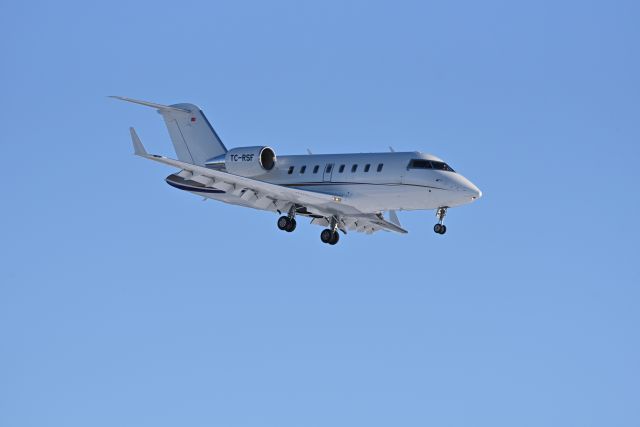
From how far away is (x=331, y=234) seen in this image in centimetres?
4244

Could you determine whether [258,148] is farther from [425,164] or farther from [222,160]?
[425,164]

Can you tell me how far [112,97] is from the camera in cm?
4175

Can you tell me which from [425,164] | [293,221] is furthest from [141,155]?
[425,164]

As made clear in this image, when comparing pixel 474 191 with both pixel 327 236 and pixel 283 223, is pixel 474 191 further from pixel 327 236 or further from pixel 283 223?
pixel 283 223

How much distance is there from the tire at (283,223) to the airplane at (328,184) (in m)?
0.01

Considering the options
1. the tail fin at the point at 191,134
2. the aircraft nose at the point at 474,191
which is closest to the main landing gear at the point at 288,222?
the tail fin at the point at 191,134

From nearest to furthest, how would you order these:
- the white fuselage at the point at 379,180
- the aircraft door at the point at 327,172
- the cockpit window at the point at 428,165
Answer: the white fuselage at the point at 379,180 → the cockpit window at the point at 428,165 → the aircraft door at the point at 327,172

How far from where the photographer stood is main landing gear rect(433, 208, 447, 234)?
39656 millimetres

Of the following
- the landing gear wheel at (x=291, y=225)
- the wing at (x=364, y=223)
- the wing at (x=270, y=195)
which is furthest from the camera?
the wing at (x=364, y=223)

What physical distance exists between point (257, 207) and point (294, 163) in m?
1.92

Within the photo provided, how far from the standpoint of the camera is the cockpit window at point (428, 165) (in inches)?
1577

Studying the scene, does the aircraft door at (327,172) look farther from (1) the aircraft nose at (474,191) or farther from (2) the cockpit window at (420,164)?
(1) the aircraft nose at (474,191)

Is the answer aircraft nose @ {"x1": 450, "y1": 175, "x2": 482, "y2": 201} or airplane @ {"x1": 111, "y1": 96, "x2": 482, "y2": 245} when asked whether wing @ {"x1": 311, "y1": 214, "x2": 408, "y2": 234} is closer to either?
airplane @ {"x1": 111, "y1": 96, "x2": 482, "y2": 245}

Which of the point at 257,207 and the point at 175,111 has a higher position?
the point at 175,111
